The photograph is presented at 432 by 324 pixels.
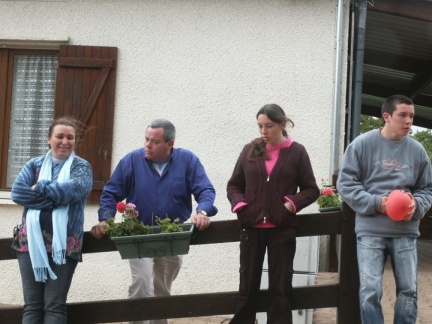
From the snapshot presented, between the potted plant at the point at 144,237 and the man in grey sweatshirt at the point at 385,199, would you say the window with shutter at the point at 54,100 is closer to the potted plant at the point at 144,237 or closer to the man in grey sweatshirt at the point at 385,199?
the potted plant at the point at 144,237

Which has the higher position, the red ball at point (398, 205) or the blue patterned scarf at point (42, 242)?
the red ball at point (398, 205)

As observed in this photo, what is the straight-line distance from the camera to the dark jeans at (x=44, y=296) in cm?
455

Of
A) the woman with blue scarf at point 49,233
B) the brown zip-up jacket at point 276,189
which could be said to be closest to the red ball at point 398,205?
the brown zip-up jacket at point 276,189

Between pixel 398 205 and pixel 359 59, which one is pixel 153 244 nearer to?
pixel 398 205

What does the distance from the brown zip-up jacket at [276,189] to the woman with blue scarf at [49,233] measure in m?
0.94

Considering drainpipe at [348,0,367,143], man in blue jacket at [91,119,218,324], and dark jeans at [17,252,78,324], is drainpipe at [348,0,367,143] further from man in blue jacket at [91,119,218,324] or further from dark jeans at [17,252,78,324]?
dark jeans at [17,252,78,324]

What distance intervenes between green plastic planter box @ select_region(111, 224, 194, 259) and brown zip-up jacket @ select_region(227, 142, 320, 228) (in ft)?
1.33

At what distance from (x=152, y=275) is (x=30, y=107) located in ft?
12.8

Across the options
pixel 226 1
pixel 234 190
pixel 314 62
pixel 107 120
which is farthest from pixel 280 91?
pixel 234 190

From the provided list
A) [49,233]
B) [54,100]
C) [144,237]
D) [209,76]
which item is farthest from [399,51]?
[49,233]

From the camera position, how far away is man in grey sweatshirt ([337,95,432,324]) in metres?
4.57

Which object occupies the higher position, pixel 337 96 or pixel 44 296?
pixel 337 96

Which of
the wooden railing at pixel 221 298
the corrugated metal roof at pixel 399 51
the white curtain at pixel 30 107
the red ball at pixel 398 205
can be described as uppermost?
the corrugated metal roof at pixel 399 51

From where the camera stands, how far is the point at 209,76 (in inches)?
315
